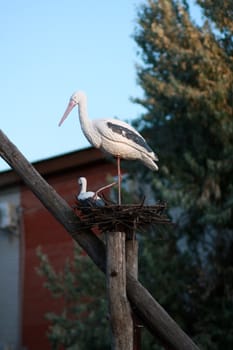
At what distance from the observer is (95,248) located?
17.6 feet

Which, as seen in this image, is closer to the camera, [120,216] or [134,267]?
[120,216]

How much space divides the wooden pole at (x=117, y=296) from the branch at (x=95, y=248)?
0.31 ft

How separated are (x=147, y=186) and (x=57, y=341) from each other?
241 centimetres

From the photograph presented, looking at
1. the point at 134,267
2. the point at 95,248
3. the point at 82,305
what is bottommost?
the point at 134,267

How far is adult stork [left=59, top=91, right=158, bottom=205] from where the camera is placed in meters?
5.48

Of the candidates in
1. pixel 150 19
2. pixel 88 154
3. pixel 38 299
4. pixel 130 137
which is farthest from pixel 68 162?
pixel 130 137

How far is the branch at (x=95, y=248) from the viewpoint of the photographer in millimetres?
5133

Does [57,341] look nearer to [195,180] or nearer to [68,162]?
[195,180]

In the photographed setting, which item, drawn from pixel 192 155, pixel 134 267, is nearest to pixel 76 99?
pixel 134 267

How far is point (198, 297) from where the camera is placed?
10.2 m

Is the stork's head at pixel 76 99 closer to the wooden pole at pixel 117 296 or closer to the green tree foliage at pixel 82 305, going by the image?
the wooden pole at pixel 117 296

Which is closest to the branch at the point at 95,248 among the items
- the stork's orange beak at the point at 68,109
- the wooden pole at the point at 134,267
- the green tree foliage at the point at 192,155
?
the wooden pole at the point at 134,267

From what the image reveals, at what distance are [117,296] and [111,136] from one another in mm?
1093

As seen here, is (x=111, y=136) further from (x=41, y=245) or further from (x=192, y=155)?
(x=41, y=245)
